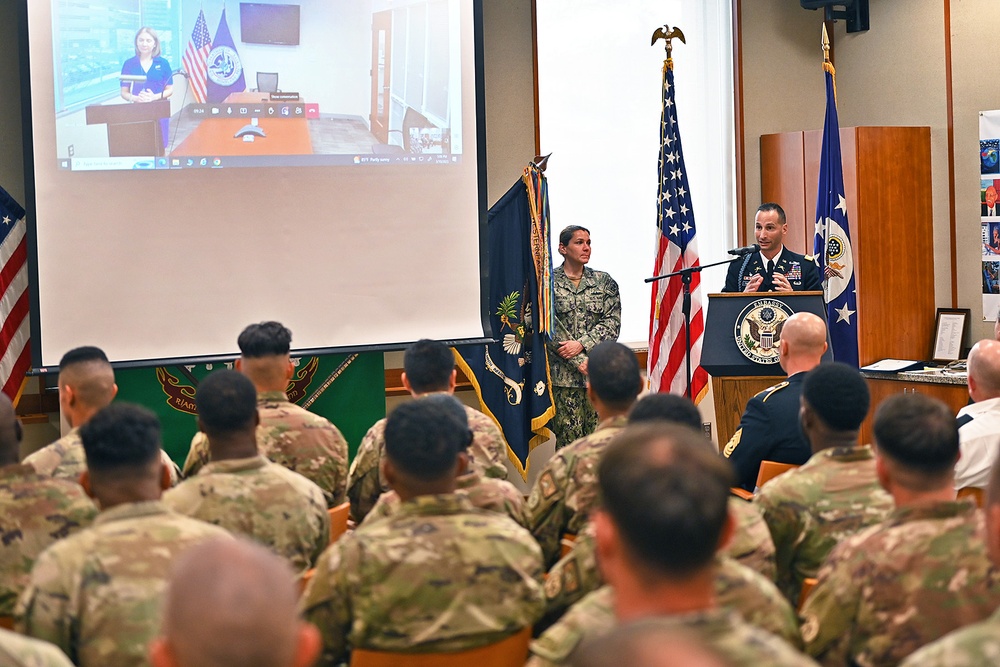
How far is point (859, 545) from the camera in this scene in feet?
6.81

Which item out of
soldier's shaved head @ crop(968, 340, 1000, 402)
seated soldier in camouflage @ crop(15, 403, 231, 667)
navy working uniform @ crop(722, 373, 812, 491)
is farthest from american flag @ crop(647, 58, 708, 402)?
seated soldier in camouflage @ crop(15, 403, 231, 667)

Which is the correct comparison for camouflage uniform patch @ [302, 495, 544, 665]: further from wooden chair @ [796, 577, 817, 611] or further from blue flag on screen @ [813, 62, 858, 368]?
blue flag on screen @ [813, 62, 858, 368]

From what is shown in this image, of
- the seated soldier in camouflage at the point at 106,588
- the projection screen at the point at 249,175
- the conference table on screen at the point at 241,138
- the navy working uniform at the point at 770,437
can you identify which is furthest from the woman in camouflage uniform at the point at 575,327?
the seated soldier in camouflage at the point at 106,588

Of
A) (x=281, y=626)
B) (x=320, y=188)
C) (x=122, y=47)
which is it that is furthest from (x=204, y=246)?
(x=281, y=626)

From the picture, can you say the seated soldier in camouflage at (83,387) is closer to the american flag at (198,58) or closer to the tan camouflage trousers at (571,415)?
the american flag at (198,58)

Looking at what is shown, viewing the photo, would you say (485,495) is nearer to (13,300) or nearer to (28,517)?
(28,517)

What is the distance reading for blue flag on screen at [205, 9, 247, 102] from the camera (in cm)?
524

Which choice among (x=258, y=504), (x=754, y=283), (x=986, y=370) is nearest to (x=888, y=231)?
(x=754, y=283)

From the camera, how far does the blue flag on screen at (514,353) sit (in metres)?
6.00

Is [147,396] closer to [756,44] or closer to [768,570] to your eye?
[768,570]

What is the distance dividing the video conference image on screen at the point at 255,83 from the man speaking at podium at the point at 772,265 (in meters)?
1.61

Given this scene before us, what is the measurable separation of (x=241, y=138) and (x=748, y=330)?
259cm

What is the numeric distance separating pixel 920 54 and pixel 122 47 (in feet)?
15.7

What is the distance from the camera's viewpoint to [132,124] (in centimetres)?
513
